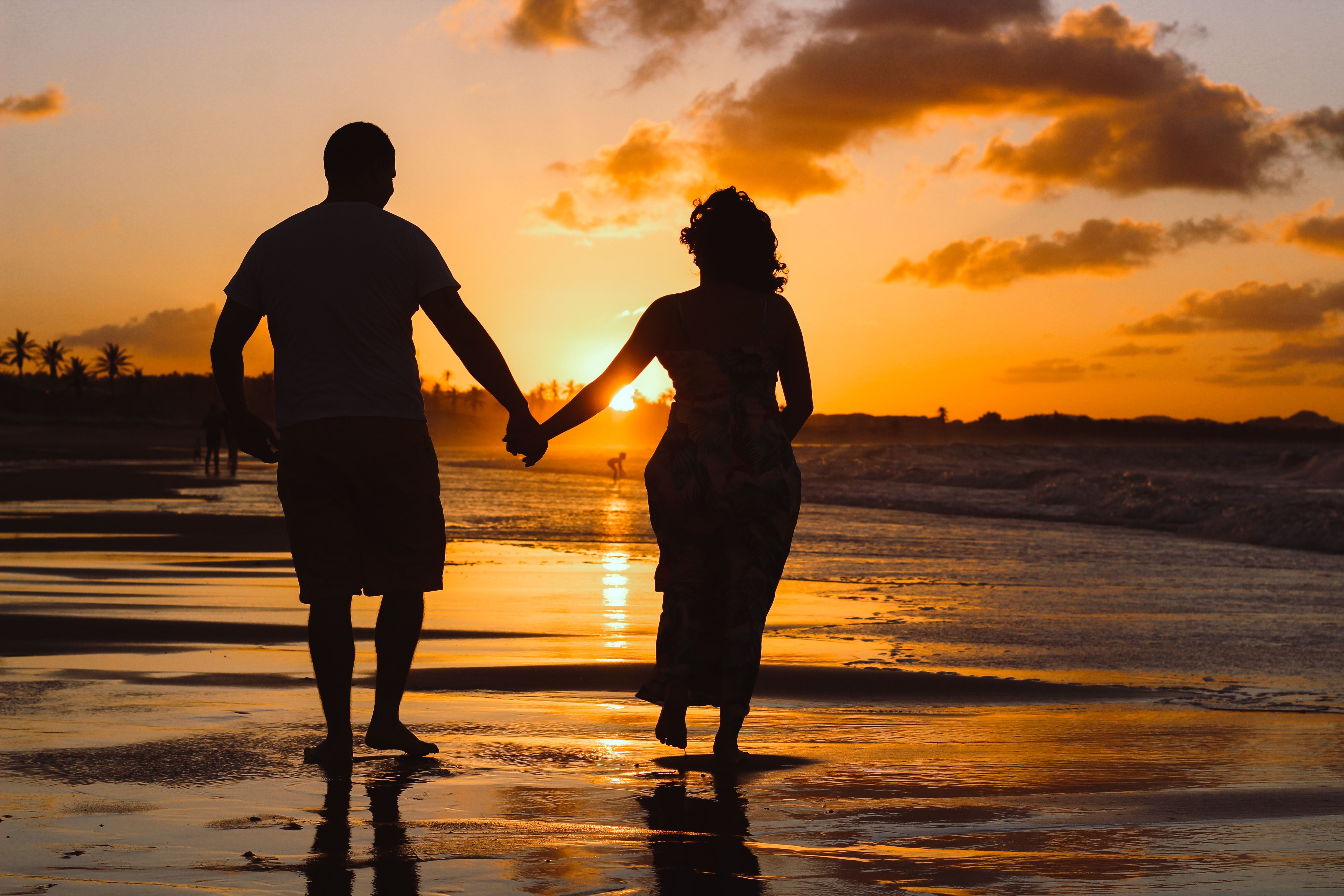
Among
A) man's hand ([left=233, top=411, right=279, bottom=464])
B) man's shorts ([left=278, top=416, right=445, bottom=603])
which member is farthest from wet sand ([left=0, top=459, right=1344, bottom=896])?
man's hand ([left=233, top=411, right=279, bottom=464])

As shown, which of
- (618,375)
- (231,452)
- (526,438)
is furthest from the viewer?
(231,452)

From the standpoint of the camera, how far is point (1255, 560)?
40.9ft

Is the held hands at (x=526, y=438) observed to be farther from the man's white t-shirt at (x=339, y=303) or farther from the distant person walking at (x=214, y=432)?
the distant person walking at (x=214, y=432)

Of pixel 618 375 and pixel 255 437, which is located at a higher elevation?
pixel 618 375

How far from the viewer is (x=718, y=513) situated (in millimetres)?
3834

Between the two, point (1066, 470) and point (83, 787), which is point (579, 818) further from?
point (1066, 470)

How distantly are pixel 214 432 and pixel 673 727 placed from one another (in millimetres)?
31429

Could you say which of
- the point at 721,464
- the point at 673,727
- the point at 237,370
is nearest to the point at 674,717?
the point at 673,727

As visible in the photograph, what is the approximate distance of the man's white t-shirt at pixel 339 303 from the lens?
3582 millimetres

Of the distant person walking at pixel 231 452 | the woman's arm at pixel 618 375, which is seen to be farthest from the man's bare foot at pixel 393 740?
the distant person walking at pixel 231 452

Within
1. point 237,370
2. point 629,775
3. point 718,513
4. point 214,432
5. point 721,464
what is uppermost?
point 214,432

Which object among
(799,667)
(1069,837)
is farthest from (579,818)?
(799,667)

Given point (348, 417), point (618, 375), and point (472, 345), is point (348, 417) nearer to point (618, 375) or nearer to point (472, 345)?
point (472, 345)

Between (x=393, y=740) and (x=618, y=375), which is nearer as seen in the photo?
(x=393, y=740)
